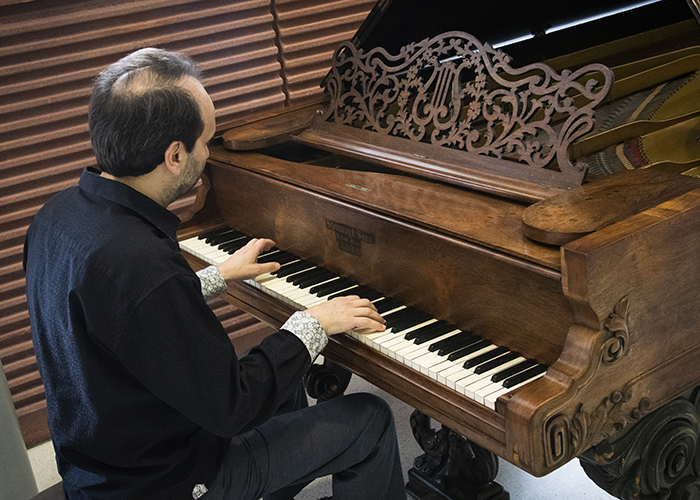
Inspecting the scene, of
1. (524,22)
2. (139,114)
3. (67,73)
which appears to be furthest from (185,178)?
(67,73)

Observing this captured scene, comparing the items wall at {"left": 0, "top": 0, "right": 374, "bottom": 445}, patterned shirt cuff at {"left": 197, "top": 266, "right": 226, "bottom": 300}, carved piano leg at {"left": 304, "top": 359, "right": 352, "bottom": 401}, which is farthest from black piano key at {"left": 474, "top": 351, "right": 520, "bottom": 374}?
wall at {"left": 0, "top": 0, "right": 374, "bottom": 445}

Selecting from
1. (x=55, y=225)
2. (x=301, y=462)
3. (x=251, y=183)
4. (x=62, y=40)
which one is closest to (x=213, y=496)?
(x=301, y=462)

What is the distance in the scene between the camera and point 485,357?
1780 mm

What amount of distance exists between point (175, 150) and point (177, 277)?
32 cm

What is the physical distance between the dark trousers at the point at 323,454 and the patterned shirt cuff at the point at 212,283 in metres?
0.51

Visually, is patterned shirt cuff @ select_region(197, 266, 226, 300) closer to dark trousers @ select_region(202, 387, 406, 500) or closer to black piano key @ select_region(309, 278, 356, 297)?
black piano key @ select_region(309, 278, 356, 297)

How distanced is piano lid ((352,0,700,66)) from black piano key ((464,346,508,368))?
1.38m

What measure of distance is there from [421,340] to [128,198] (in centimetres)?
78

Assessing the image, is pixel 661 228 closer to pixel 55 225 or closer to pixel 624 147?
pixel 624 147

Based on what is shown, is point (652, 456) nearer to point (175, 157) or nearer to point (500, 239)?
point (500, 239)

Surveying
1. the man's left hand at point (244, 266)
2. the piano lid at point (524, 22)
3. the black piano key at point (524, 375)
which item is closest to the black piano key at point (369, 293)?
the man's left hand at point (244, 266)

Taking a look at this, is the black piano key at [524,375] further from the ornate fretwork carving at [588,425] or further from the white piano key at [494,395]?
the ornate fretwork carving at [588,425]

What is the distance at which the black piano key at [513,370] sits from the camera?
5.51 feet

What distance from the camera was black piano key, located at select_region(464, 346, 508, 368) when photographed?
5.76 feet
